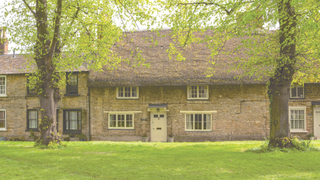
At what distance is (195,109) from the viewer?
21109 mm

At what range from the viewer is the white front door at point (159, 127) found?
70.1 ft

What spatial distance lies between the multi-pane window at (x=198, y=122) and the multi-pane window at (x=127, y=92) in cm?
463

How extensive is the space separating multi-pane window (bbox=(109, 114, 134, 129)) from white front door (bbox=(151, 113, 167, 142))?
1.80 m

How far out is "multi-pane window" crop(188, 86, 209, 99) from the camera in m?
21.1

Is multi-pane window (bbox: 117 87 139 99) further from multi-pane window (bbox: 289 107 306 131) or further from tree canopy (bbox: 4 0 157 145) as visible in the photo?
multi-pane window (bbox: 289 107 306 131)

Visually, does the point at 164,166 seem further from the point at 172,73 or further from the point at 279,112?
the point at 172,73

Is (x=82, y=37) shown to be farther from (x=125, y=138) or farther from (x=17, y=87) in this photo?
(x=17, y=87)

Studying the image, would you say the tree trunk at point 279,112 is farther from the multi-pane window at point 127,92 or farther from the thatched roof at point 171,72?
the multi-pane window at point 127,92

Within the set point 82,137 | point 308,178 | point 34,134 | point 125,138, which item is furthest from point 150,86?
point 308,178

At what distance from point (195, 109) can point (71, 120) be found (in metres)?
10.5

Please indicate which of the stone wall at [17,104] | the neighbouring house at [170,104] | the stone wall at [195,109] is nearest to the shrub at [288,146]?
the neighbouring house at [170,104]

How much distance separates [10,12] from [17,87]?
11.0m

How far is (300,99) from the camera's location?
20609 mm

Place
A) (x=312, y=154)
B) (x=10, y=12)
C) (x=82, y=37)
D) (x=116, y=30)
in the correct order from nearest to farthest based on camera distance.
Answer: (x=312, y=154) < (x=10, y=12) < (x=116, y=30) < (x=82, y=37)
